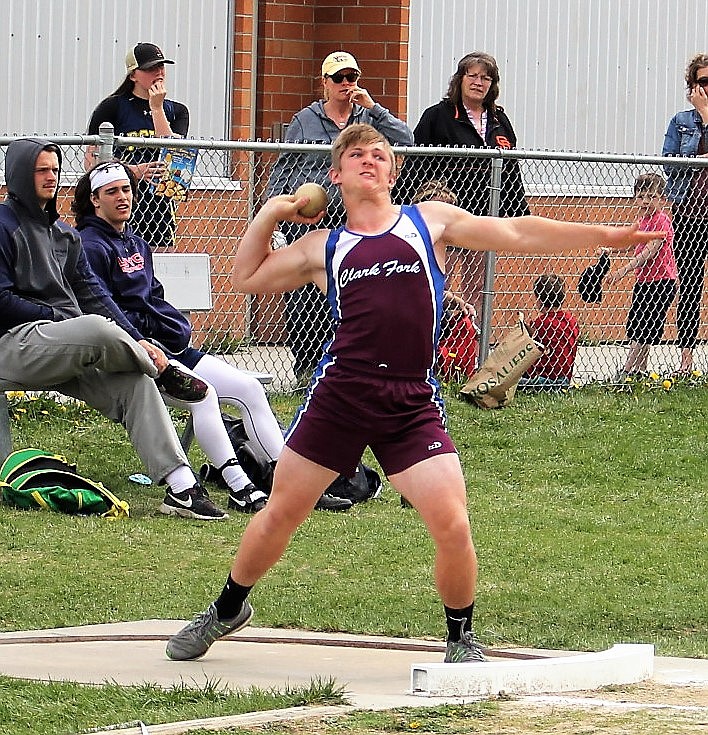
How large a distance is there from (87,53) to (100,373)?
470cm

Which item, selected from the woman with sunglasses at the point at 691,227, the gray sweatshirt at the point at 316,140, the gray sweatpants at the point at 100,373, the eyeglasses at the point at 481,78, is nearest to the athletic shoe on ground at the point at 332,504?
the gray sweatpants at the point at 100,373

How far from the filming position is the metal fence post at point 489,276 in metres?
11.5

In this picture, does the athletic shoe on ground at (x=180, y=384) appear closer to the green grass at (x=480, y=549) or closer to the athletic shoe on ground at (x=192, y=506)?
the athletic shoe on ground at (x=192, y=506)

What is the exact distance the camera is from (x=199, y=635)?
596 cm

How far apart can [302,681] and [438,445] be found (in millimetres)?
882

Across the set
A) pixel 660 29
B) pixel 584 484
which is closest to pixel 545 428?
pixel 584 484

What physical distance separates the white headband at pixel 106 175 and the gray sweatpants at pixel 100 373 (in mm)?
778

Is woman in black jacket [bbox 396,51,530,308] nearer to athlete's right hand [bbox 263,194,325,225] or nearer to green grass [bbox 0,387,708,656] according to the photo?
green grass [bbox 0,387,708,656]

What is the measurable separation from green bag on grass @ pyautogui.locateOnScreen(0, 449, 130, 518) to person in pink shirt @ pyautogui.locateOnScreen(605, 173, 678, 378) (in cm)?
491

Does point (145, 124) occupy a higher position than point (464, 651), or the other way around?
point (145, 124)

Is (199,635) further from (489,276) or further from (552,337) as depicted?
(552,337)

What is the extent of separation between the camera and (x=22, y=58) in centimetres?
1241

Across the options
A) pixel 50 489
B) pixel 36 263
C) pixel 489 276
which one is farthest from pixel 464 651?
pixel 489 276

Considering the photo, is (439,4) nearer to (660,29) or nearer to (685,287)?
(660,29)
